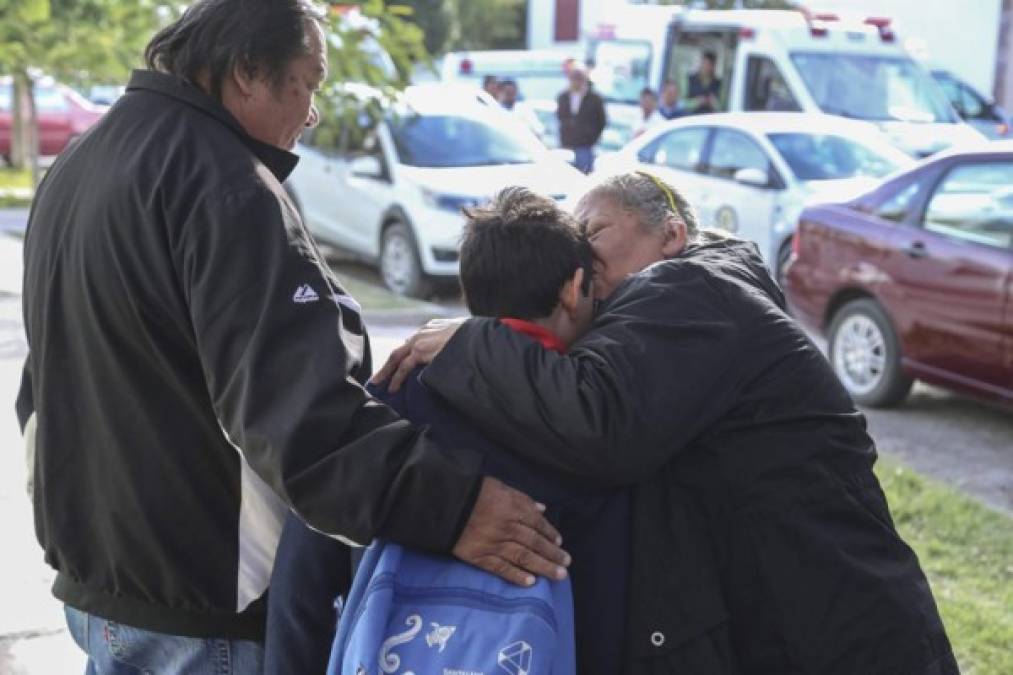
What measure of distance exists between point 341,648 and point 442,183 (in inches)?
388

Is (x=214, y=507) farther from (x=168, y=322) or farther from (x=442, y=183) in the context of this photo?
(x=442, y=183)

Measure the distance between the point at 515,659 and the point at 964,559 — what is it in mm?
3903

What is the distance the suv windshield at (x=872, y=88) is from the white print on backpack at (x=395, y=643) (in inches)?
558

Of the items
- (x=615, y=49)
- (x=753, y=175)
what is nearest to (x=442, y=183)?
(x=753, y=175)

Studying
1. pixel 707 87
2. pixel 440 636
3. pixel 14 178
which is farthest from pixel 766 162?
pixel 14 178

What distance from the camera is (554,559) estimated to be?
2.09 metres

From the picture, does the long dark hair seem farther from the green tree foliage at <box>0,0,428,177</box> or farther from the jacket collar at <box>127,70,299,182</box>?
the green tree foliage at <box>0,0,428,177</box>

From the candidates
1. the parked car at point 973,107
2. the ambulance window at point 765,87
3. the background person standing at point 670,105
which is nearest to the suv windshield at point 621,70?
the background person standing at point 670,105

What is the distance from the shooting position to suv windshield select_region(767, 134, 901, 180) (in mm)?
11820

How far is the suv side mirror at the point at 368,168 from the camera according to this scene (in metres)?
12.4

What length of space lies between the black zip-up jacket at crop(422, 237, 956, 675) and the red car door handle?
574cm

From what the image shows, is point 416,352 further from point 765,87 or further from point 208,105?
point 765,87

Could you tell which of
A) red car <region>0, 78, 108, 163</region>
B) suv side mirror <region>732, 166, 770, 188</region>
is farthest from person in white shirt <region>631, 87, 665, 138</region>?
red car <region>0, 78, 108, 163</region>

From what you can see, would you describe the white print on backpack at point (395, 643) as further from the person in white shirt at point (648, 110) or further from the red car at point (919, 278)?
the person in white shirt at point (648, 110)
